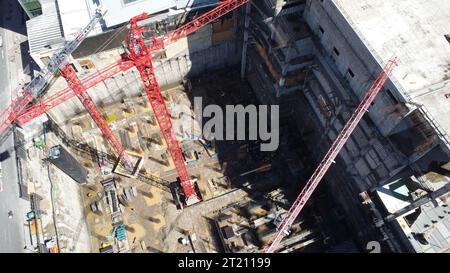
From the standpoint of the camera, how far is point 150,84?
163ft

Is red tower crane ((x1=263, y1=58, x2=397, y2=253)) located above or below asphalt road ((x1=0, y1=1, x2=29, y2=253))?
below

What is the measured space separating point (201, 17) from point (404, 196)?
4381 centimetres

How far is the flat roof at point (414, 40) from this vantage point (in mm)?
43003

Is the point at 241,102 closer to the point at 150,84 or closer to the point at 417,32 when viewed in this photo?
the point at 150,84

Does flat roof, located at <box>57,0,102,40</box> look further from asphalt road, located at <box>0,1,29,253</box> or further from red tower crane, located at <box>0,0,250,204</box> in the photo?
asphalt road, located at <box>0,1,29,253</box>

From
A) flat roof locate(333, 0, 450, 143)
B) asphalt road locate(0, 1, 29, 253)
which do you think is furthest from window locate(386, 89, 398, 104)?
asphalt road locate(0, 1, 29, 253)

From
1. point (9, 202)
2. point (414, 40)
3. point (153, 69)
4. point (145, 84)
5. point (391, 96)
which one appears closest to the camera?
point (391, 96)

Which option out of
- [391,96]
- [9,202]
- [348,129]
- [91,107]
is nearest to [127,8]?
[91,107]

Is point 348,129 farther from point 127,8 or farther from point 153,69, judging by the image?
point 127,8

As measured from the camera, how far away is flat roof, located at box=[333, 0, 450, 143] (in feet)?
141

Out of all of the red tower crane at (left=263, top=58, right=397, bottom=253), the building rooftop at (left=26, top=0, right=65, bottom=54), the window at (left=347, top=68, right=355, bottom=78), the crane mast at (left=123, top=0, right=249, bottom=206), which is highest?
the building rooftop at (left=26, top=0, right=65, bottom=54)

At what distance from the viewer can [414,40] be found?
152 feet

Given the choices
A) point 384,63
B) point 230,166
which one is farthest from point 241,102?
point 384,63

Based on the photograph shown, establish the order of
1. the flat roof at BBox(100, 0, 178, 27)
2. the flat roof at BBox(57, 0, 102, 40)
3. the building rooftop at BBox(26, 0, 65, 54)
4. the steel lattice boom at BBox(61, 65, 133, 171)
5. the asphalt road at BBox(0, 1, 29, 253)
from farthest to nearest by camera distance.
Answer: the flat roof at BBox(57, 0, 102, 40) < the building rooftop at BBox(26, 0, 65, 54) < the flat roof at BBox(100, 0, 178, 27) < the steel lattice boom at BBox(61, 65, 133, 171) < the asphalt road at BBox(0, 1, 29, 253)
